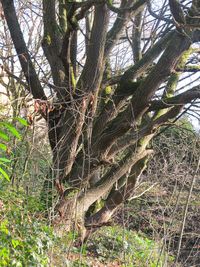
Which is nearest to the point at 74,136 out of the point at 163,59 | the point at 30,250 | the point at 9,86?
the point at 163,59

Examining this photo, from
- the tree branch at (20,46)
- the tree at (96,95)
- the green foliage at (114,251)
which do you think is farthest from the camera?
the green foliage at (114,251)

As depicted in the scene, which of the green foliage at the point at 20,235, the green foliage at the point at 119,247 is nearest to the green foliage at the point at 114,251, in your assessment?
the green foliage at the point at 119,247

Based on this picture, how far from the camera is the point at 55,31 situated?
22.8ft

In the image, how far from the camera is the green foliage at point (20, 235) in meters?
4.33

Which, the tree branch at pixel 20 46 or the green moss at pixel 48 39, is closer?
the tree branch at pixel 20 46

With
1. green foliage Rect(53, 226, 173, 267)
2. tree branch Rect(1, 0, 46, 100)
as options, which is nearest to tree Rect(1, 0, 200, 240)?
tree branch Rect(1, 0, 46, 100)

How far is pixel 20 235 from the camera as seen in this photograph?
4.79 m

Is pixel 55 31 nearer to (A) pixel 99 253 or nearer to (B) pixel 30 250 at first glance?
(B) pixel 30 250

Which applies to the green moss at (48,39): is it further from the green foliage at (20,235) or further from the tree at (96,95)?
Result: the green foliage at (20,235)

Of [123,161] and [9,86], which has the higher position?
[9,86]

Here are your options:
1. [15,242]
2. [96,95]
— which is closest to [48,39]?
[96,95]

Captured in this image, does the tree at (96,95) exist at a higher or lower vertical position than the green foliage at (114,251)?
higher

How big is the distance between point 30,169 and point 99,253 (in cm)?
283

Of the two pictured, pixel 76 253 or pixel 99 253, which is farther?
pixel 99 253
